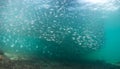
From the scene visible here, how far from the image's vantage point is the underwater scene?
16.9 m

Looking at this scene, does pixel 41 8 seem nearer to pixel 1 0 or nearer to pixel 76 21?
pixel 1 0

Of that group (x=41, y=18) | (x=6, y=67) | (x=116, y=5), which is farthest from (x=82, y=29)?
(x=6, y=67)

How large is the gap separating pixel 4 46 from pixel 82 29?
1064 cm

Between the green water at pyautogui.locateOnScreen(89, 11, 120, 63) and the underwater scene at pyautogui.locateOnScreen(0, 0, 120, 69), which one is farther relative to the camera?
the green water at pyautogui.locateOnScreen(89, 11, 120, 63)

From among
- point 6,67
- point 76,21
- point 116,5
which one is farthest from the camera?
point 76,21

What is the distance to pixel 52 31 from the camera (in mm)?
22625

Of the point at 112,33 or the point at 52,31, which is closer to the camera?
the point at 52,31

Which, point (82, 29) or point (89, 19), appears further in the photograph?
point (82, 29)

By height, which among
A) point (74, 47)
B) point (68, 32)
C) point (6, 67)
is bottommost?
point (6, 67)

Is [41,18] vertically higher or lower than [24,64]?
higher

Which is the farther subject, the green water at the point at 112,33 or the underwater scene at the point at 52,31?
the green water at the point at 112,33

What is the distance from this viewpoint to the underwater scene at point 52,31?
16938mm

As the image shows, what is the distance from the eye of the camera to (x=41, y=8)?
1845 centimetres

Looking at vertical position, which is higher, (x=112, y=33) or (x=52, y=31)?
(x=112, y=33)
